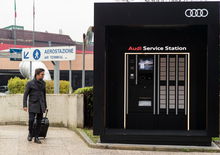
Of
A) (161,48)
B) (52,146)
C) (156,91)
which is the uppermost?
(161,48)

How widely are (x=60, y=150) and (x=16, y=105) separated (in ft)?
17.0

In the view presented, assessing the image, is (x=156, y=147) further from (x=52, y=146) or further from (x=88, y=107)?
(x=88, y=107)

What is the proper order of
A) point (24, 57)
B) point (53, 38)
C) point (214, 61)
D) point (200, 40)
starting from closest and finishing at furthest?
1. point (214, 61)
2. point (200, 40)
3. point (24, 57)
4. point (53, 38)

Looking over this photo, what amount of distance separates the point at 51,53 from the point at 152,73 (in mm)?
4655

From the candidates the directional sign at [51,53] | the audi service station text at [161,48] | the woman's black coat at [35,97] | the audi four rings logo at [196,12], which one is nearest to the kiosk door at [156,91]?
the audi service station text at [161,48]

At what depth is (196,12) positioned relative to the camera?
25.0ft

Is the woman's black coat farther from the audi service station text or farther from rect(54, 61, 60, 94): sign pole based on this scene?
rect(54, 61, 60, 94): sign pole

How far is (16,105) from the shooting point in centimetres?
1227

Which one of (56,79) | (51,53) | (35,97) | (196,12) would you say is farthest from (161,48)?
(56,79)

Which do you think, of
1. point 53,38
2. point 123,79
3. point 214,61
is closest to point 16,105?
point 123,79

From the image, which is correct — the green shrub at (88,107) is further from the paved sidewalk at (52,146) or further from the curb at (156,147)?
the curb at (156,147)

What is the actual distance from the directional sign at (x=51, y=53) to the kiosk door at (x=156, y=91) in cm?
320

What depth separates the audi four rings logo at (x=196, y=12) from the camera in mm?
7586

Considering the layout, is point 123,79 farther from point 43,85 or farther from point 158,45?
point 43,85
